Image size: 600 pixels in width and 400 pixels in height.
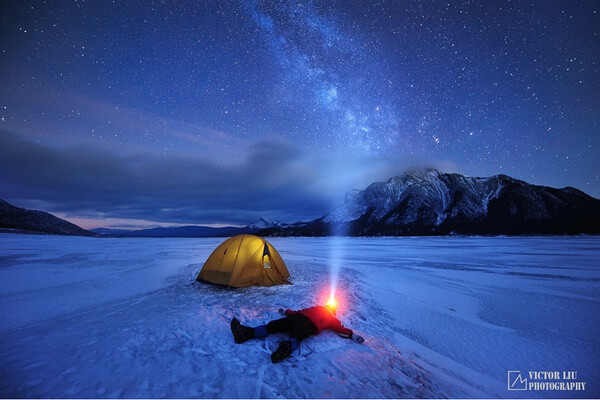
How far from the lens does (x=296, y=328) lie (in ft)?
16.8

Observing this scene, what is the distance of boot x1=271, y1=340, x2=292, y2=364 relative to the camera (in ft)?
14.5

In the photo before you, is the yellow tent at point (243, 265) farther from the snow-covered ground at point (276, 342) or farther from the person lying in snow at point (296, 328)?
the person lying in snow at point (296, 328)

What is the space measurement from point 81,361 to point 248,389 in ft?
10.2

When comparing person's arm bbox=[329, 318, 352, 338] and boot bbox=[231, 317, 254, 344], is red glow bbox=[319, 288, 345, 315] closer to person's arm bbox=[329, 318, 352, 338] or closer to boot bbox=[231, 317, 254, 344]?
person's arm bbox=[329, 318, 352, 338]

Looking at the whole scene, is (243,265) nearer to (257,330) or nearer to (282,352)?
(257,330)

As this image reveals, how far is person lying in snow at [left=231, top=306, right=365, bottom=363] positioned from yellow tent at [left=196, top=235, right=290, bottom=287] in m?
4.24

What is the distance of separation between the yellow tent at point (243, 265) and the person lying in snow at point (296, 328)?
4238 mm

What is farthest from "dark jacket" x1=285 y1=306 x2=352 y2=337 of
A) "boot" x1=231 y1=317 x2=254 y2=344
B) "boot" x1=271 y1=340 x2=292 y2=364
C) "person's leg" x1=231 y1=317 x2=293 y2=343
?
"boot" x1=231 y1=317 x2=254 y2=344

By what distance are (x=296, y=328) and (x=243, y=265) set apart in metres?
5.19

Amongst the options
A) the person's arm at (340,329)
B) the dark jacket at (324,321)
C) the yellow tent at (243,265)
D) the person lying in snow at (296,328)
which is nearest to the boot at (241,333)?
the person lying in snow at (296,328)

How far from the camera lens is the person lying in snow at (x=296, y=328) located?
503 cm

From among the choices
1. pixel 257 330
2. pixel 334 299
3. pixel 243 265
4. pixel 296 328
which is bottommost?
pixel 334 299

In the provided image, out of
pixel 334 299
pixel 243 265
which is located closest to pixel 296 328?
pixel 334 299

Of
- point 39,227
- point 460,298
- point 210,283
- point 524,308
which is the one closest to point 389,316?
point 460,298
